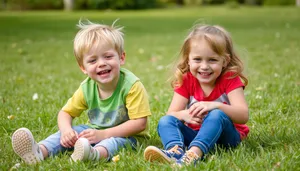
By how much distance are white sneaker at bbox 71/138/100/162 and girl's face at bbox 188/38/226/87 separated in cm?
93

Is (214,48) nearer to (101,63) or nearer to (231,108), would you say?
(231,108)

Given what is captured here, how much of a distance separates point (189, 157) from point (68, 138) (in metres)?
0.95

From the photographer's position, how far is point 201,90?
3369 millimetres

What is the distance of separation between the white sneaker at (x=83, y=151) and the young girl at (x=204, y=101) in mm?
385

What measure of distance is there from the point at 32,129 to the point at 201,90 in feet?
5.24

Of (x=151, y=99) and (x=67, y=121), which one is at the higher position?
(x=67, y=121)

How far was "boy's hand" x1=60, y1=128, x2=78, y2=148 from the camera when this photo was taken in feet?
10.8

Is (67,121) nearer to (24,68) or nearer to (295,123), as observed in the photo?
(295,123)

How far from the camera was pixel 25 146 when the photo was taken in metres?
3.03

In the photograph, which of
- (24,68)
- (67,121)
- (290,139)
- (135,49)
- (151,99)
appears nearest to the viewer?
(290,139)

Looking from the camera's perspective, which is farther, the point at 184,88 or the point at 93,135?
the point at 184,88

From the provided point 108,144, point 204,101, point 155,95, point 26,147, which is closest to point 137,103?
point 108,144

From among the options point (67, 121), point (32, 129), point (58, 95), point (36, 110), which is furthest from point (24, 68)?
point (67, 121)

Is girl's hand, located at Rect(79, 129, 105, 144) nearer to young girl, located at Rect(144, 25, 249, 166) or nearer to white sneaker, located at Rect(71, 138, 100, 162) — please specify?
white sneaker, located at Rect(71, 138, 100, 162)
